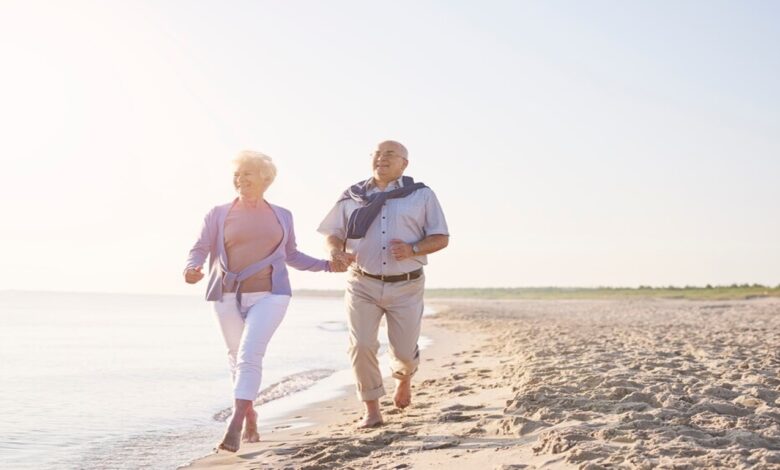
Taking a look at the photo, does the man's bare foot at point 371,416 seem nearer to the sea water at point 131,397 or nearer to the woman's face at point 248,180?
the sea water at point 131,397

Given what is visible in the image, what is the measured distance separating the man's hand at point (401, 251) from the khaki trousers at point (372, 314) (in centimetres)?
29

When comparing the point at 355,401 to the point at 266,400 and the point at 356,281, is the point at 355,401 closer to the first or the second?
the point at 266,400

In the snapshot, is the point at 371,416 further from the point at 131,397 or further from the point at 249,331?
the point at 131,397

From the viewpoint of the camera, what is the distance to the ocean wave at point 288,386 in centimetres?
749

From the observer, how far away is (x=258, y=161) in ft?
16.8

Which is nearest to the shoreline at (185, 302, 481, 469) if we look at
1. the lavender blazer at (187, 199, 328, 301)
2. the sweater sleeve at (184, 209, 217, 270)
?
the lavender blazer at (187, 199, 328, 301)

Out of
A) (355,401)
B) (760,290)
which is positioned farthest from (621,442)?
(760,290)

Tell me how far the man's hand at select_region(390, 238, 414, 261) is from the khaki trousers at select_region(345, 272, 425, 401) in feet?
0.95

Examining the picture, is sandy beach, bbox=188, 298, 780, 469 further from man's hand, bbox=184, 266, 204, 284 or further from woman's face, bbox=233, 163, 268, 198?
woman's face, bbox=233, 163, 268, 198

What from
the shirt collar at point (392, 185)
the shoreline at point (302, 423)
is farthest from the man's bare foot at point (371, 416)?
the shirt collar at point (392, 185)

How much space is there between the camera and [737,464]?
3506 millimetres

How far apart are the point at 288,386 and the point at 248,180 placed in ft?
15.4

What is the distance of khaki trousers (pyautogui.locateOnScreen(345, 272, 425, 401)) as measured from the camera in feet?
18.3

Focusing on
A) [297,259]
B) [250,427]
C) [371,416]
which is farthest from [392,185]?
[250,427]
